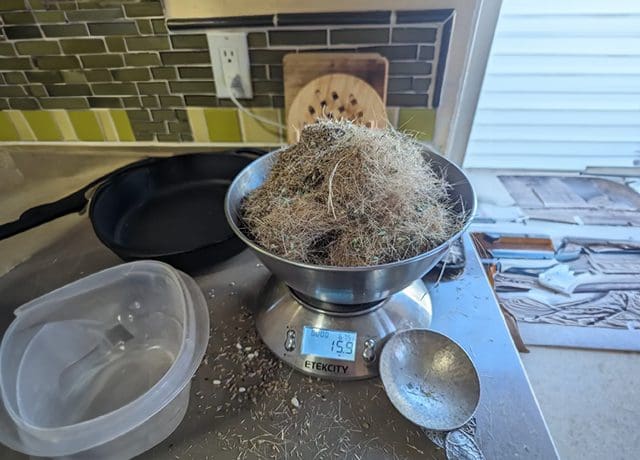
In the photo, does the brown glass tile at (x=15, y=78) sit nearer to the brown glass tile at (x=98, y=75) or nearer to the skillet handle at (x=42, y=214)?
the brown glass tile at (x=98, y=75)

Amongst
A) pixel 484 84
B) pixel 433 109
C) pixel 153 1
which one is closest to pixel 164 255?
pixel 153 1

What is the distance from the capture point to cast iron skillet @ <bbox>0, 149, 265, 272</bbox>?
0.58 meters

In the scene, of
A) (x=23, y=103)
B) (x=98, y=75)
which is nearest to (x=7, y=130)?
(x=23, y=103)

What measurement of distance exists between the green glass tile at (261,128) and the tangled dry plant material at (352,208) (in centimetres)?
39

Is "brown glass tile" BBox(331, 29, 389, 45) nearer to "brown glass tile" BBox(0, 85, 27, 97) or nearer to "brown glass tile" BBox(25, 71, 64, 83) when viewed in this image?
"brown glass tile" BBox(25, 71, 64, 83)

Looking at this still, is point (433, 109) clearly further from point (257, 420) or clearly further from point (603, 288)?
point (257, 420)

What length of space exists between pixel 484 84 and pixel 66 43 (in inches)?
34.3

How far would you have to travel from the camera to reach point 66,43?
2.45ft

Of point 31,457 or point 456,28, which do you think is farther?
point 456,28

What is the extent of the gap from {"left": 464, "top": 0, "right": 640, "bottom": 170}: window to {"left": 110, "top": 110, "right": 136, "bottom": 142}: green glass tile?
2.60ft

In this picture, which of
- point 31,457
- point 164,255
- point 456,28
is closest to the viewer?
point 31,457

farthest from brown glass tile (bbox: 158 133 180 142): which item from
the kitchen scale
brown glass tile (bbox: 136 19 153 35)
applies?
the kitchen scale

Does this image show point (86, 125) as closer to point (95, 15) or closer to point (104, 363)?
point (95, 15)

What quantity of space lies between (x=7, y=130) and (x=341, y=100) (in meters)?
0.81
